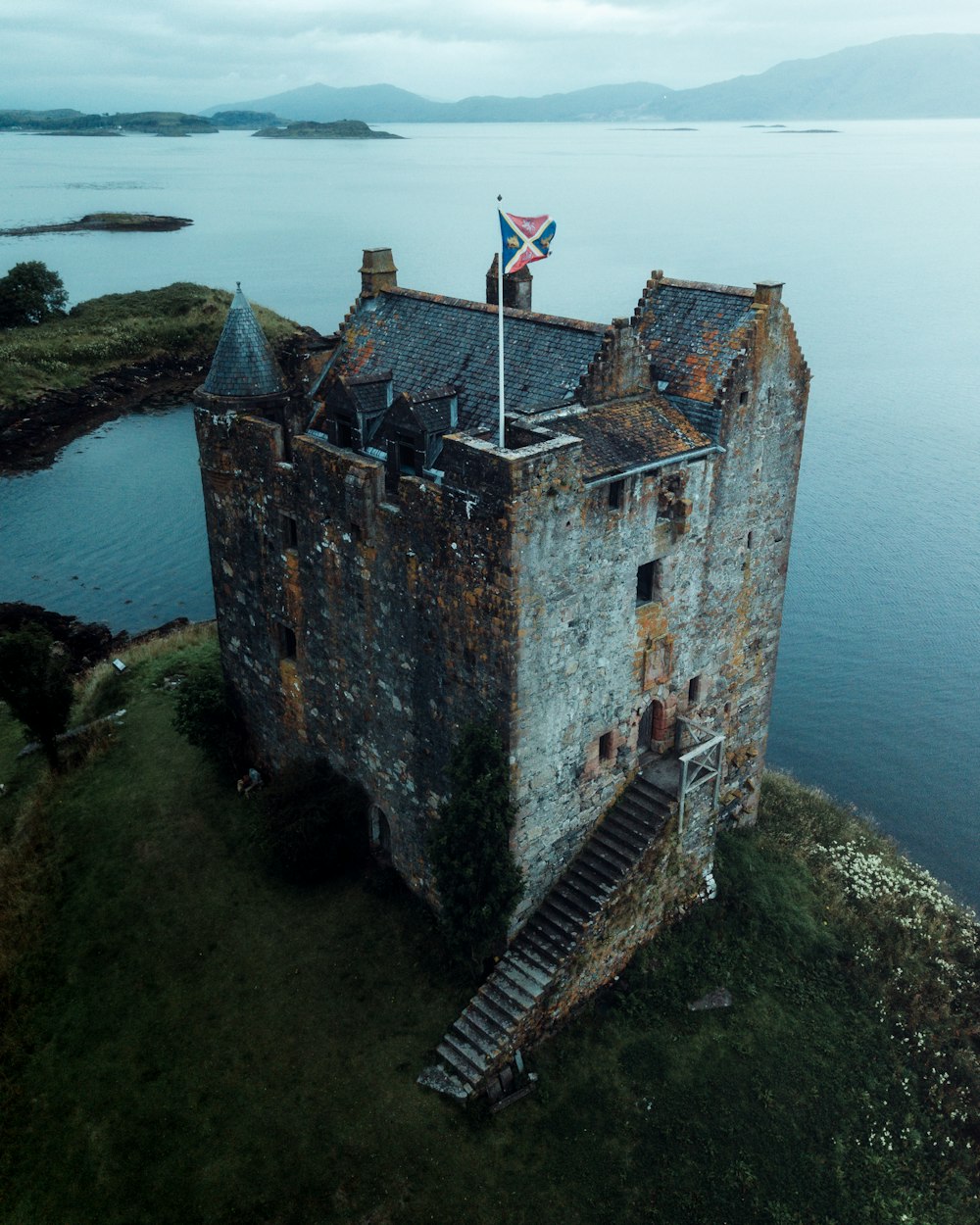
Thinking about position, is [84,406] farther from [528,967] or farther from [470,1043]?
[470,1043]

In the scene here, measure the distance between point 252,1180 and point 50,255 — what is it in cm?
15584

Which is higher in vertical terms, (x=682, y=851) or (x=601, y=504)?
(x=601, y=504)

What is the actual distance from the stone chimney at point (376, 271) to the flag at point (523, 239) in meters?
10.4

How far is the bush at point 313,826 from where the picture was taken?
28000 mm

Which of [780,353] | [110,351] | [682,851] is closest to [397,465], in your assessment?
[780,353]

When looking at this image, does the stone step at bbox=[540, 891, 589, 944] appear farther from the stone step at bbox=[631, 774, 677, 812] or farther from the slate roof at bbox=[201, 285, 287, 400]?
the slate roof at bbox=[201, 285, 287, 400]

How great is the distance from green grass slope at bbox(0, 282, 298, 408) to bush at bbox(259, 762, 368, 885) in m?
64.1

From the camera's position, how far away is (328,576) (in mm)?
27203

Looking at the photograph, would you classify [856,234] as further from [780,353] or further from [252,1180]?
[252,1180]

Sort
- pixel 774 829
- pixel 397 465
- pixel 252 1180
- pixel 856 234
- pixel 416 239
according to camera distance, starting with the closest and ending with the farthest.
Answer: pixel 252 1180 < pixel 397 465 < pixel 774 829 < pixel 416 239 < pixel 856 234

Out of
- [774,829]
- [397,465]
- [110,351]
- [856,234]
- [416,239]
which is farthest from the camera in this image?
[856,234]

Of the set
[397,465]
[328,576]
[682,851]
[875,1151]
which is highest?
[397,465]

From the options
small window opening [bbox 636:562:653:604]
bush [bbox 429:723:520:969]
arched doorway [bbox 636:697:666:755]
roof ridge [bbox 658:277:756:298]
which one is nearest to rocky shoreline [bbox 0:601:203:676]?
bush [bbox 429:723:520:969]

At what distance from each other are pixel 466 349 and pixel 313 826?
13.6m
